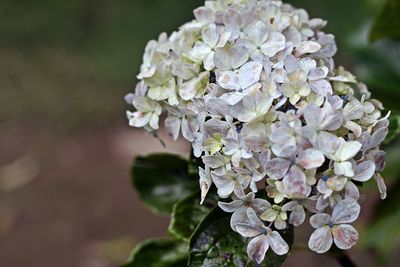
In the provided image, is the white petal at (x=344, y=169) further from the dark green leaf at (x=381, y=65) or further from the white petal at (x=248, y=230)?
the dark green leaf at (x=381, y=65)

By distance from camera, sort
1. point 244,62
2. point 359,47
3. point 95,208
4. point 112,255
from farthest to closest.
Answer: point 95,208 < point 112,255 < point 359,47 < point 244,62

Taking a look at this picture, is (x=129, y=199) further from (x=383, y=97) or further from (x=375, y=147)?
(x=375, y=147)

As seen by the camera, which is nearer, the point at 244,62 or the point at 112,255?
the point at 244,62

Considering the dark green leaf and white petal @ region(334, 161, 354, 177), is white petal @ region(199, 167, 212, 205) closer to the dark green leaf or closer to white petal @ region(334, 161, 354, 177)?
white petal @ region(334, 161, 354, 177)

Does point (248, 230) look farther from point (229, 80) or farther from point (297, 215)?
point (229, 80)

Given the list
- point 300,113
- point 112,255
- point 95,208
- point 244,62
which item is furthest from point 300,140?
point 95,208

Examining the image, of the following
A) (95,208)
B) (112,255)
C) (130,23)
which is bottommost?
(112,255)

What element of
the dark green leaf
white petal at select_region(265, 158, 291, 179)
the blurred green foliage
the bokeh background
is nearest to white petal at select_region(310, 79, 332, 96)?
white petal at select_region(265, 158, 291, 179)

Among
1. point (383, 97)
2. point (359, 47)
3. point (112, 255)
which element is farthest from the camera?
point (112, 255)
